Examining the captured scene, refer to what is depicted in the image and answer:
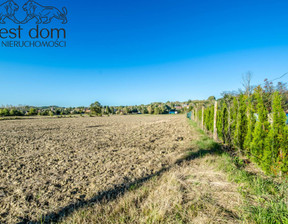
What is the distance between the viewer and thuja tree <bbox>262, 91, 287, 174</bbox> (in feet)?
11.5

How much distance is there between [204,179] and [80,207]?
2.61 meters

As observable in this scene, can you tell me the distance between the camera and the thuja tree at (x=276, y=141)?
138 inches

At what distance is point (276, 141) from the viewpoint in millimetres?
3668

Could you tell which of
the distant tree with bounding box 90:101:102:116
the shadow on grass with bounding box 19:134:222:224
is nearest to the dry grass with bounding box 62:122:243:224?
the shadow on grass with bounding box 19:134:222:224

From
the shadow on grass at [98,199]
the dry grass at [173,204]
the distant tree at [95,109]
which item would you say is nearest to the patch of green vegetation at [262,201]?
the dry grass at [173,204]

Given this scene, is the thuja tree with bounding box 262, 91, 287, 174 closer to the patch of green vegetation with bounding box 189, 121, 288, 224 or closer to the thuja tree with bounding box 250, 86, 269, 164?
the thuja tree with bounding box 250, 86, 269, 164

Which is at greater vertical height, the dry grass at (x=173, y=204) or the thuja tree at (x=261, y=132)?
the thuja tree at (x=261, y=132)

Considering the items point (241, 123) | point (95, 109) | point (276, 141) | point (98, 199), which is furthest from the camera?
point (95, 109)

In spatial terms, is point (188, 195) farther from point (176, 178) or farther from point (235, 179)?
point (235, 179)

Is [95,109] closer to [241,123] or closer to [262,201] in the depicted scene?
[241,123]

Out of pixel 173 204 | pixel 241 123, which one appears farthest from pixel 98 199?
pixel 241 123

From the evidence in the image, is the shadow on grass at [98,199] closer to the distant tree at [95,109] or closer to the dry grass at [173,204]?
the dry grass at [173,204]

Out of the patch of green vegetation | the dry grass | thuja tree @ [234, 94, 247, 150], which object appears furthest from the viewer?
thuja tree @ [234, 94, 247, 150]

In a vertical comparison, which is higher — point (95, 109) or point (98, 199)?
point (95, 109)
